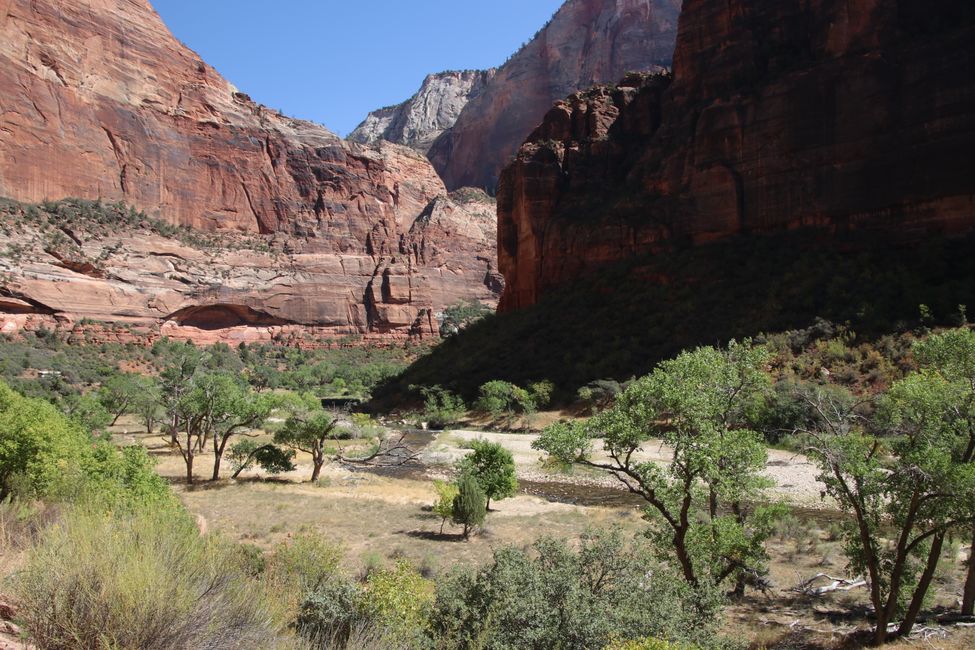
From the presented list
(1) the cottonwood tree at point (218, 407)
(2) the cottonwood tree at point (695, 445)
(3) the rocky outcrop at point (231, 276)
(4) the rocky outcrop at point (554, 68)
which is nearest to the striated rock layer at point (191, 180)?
(3) the rocky outcrop at point (231, 276)

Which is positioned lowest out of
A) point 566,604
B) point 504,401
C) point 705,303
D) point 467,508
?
point 467,508

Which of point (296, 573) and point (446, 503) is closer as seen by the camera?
point (296, 573)

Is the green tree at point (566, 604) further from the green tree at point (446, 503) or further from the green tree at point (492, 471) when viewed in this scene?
the green tree at point (492, 471)

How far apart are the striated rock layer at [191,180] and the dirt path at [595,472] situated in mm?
49061

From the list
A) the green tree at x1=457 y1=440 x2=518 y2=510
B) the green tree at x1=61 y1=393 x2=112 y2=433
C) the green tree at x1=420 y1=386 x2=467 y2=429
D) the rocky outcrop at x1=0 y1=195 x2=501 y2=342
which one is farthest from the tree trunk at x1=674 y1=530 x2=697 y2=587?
the rocky outcrop at x1=0 y1=195 x2=501 y2=342

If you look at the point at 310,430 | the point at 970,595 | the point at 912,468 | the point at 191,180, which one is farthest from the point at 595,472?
the point at 191,180

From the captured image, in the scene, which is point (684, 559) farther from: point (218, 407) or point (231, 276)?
point (231, 276)

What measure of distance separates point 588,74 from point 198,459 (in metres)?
118

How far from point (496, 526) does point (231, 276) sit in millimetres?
71247

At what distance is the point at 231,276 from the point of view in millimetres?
77000

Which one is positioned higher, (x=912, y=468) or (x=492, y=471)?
(x=912, y=468)

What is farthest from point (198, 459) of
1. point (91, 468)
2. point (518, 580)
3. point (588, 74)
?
point (588, 74)

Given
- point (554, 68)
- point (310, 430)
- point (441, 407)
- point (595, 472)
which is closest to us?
point (310, 430)

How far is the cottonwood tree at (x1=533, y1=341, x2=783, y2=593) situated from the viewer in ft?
25.2
